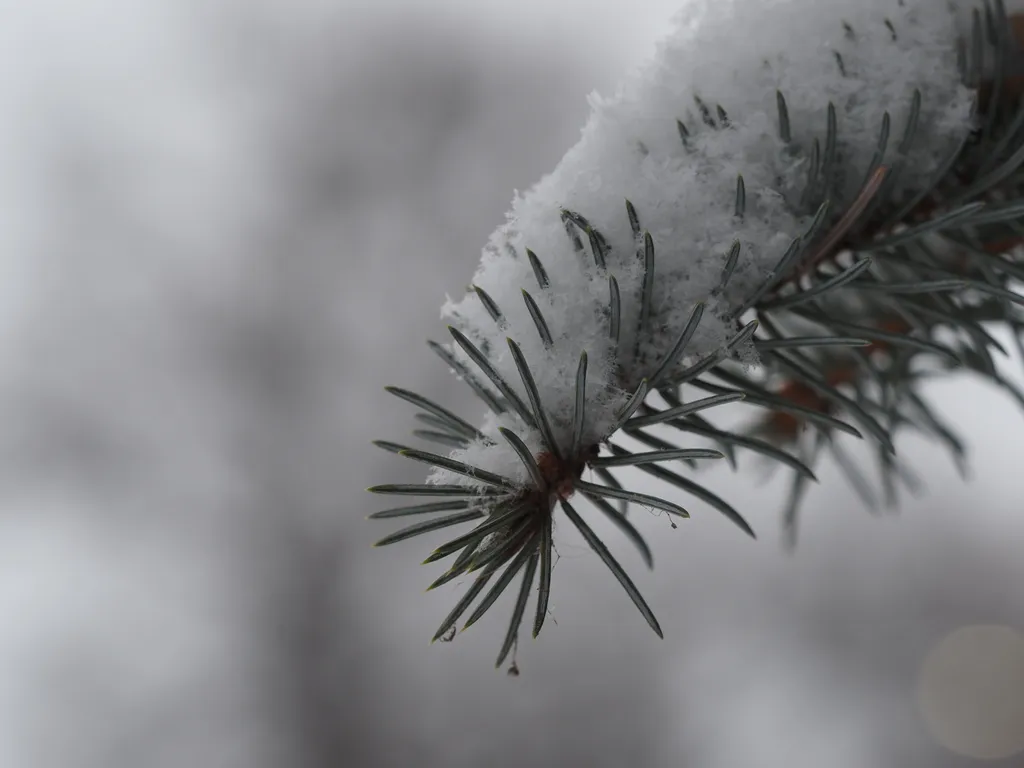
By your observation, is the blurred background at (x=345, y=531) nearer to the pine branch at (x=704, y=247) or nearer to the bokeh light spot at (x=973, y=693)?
the bokeh light spot at (x=973, y=693)

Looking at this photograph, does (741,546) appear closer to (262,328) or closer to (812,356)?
(262,328)

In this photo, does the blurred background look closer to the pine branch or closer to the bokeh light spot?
the bokeh light spot

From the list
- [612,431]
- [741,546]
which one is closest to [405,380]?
[741,546]

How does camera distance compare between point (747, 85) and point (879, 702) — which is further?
point (879, 702)

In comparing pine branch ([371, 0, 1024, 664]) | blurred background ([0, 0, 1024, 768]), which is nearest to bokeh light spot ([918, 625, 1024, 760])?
blurred background ([0, 0, 1024, 768])

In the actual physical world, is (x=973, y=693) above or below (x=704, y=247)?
below

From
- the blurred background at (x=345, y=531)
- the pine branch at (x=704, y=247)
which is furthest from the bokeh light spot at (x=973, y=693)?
the pine branch at (x=704, y=247)

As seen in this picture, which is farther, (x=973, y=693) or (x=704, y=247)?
(x=973, y=693)

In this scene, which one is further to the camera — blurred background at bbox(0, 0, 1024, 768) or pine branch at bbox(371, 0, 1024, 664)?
blurred background at bbox(0, 0, 1024, 768)

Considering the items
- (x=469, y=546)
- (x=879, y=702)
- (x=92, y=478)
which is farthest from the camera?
(x=879, y=702)

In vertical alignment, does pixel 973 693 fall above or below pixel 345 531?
below

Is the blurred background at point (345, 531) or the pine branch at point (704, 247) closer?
the pine branch at point (704, 247)
